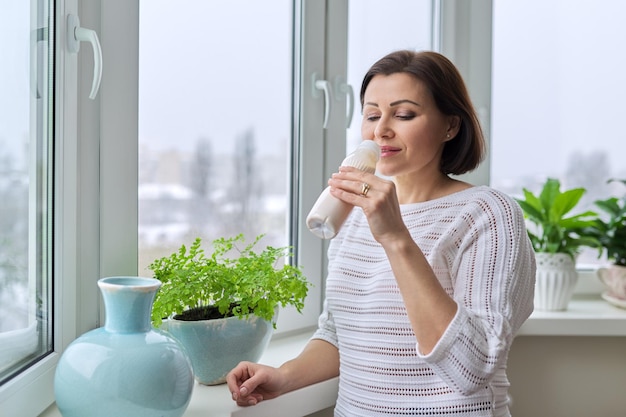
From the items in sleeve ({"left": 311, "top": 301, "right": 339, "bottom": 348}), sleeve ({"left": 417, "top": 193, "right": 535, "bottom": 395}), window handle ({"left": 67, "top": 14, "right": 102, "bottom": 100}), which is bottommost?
sleeve ({"left": 311, "top": 301, "right": 339, "bottom": 348})

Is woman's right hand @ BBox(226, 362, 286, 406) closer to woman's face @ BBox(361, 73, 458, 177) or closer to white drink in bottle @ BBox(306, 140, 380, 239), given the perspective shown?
white drink in bottle @ BBox(306, 140, 380, 239)

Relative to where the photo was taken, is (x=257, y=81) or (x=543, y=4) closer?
(x=257, y=81)

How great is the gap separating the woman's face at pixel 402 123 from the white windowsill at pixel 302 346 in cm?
51

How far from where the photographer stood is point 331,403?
152 centimetres

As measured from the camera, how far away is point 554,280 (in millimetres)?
2029

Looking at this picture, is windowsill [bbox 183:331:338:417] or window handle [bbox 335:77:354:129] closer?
windowsill [bbox 183:331:338:417]

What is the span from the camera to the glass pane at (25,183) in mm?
1000

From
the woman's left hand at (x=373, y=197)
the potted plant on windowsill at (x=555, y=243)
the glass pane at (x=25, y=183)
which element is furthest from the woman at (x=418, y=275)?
the potted plant on windowsill at (x=555, y=243)

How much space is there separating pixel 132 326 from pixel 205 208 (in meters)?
0.62

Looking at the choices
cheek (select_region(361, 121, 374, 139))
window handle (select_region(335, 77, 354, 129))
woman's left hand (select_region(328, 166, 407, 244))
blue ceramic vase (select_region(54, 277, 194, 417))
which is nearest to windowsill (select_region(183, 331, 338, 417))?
blue ceramic vase (select_region(54, 277, 194, 417))

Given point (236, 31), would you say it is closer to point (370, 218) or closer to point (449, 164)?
point (449, 164)

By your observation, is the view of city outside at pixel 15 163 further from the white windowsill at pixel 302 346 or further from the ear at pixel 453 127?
the ear at pixel 453 127

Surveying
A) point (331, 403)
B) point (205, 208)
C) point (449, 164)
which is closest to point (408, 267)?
point (449, 164)

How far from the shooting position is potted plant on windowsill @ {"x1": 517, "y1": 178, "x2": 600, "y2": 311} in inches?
79.9
